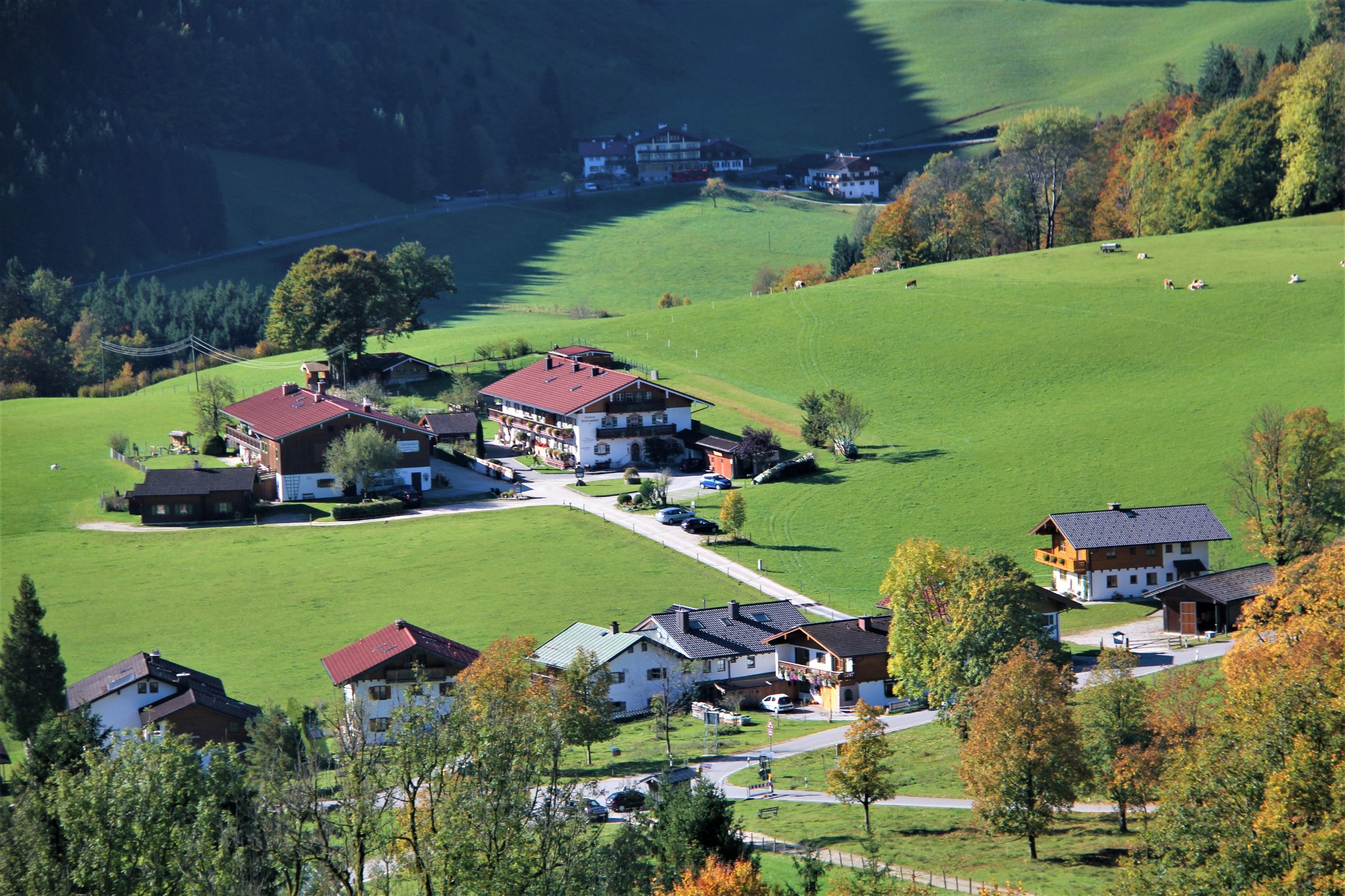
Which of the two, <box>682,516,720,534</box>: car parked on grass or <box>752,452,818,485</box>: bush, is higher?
<box>752,452,818,485</box>: bush

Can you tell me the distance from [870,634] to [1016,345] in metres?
48.5

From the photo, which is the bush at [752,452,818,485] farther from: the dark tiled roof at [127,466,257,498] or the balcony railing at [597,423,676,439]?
the dark tiled roof at [127,466,257,498]

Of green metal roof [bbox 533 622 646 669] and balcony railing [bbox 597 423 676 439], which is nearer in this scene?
green metal roof [bbox 533 622 646 669]

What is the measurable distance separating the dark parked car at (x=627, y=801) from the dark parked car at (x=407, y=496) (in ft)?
139

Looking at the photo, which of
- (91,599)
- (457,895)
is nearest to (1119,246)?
A: (91,599)

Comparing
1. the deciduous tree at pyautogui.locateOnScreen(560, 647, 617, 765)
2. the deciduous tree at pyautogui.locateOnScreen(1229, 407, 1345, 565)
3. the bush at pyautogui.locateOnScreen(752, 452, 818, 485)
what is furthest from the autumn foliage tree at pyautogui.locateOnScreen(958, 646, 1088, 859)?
the bush at pyautogui.locateOnScreen(752, 452, 818, 485)

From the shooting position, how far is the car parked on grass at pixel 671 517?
263ft

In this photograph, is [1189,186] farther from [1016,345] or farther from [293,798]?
[293,798]

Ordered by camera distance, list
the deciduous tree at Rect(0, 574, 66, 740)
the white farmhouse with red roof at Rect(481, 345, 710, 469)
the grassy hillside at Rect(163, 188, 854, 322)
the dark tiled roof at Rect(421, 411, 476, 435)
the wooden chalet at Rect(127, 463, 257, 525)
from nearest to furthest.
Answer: the deciduous tree at Rect(0, 574, 66, 740) < the wooden chalet at Rect(127, 463, 257, 525) < the white farmhouse with red roof at Rect(481, 345, 710, 469) < the dark tiled roof at Rect(421, 411, 476, 435) < the grassy hillside at Rect(163, 188, 854, 322)

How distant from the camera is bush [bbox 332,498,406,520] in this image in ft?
270

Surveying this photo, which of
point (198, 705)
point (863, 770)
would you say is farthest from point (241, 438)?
point (863, 770)

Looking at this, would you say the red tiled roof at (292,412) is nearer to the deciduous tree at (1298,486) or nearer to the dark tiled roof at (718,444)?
the dark tiled roof at (718,444)

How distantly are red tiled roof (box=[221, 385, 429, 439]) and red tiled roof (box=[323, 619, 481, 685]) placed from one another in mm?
30908

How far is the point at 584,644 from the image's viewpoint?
60.3 m
